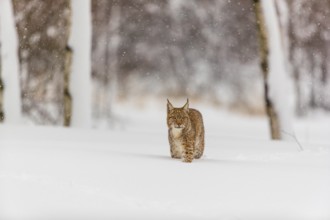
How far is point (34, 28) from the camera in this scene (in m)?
19.7

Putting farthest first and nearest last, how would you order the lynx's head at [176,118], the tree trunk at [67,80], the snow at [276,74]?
the tree trunk at [67,80]
the snow at [276,74]
the lynx's head at [176,118]

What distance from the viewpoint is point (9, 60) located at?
14203mm

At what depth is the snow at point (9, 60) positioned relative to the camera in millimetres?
14195

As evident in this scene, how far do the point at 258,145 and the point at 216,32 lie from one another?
61.6 ft

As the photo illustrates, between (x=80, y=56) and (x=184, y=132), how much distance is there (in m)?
6.45

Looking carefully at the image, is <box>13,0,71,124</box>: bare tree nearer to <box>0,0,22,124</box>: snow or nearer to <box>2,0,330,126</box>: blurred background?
<box>2,0,330,126</box>: blurred background

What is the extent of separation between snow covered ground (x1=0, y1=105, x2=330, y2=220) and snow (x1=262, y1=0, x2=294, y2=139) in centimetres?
268

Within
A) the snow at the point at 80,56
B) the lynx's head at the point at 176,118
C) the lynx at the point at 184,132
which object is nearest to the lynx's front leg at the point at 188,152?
the lynx at the point at 184,132

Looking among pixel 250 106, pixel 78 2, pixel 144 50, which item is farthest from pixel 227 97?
pixel 78 2

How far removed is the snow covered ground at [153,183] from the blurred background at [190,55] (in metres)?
11.3

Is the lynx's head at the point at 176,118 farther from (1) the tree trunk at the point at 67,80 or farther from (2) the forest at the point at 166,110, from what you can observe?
(1) the tree trunk at the point at 67,80

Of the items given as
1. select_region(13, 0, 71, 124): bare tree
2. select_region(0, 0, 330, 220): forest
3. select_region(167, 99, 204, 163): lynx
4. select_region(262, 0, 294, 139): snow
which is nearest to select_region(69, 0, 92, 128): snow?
select_region(0, 0, 330, 220): forest

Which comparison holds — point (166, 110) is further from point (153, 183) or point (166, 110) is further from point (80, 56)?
point (153, 183)

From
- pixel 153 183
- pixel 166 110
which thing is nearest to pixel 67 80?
pixel 166 110
